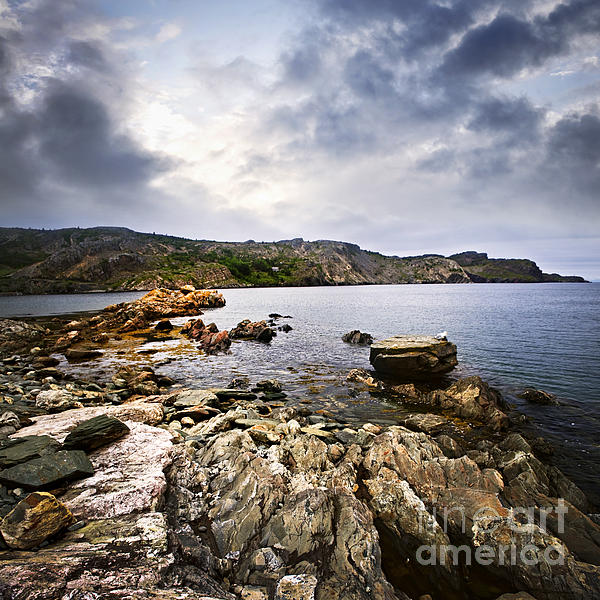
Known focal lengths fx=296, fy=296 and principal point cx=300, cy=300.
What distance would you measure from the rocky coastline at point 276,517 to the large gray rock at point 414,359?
1225 cm

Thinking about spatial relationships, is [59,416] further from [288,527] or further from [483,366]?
[483,366]

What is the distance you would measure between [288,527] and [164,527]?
287cm

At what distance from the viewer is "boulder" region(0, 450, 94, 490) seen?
23.7 feet

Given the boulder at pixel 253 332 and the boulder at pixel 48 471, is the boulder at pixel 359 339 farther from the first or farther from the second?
the boulder at pixel 48 471

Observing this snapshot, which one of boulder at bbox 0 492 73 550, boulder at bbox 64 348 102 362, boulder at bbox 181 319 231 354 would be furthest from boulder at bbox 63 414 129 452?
boulder at bbox 64 348 102 362

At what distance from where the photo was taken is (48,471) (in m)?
7.68

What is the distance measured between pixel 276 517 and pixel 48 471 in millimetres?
6020

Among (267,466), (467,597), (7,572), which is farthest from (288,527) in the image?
(7,572)

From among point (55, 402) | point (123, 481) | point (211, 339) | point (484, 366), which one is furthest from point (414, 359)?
point (55, 402)

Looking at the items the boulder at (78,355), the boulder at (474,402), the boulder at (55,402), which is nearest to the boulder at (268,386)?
the boulder at (474,402)

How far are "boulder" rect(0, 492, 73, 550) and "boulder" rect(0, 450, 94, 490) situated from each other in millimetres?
1803

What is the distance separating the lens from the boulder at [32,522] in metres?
5.47

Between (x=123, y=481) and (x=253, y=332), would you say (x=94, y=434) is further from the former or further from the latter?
(x=253, y=332)

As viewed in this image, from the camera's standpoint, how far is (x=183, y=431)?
13.1 m
